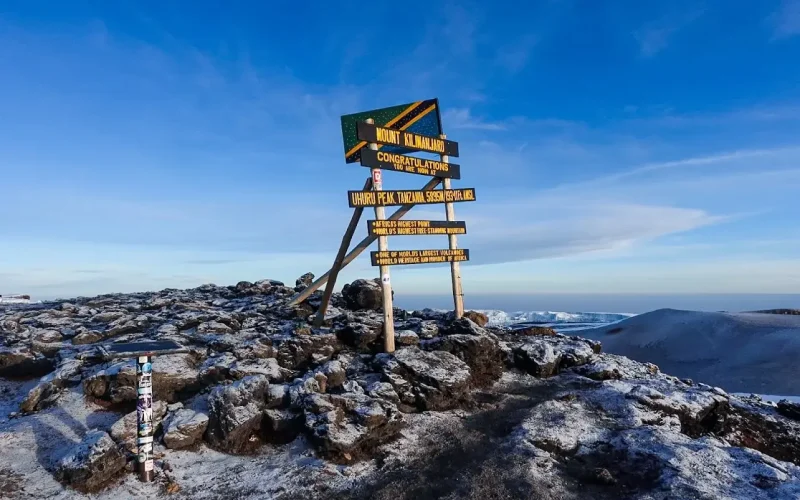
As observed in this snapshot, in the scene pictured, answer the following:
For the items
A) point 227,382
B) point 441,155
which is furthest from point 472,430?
point 441,155

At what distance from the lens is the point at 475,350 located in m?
13.3

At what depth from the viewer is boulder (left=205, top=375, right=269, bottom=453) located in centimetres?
880

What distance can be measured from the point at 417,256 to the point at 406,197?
2039 mm

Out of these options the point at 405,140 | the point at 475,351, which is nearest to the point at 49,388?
the point at 475,351

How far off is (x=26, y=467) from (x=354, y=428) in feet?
19.8

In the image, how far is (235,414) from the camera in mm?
8992

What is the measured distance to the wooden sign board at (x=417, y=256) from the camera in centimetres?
1337

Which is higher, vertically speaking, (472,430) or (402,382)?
(402,382)

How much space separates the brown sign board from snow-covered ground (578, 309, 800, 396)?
17.8m

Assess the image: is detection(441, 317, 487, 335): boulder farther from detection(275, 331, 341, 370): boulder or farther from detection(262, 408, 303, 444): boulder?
detection(262, 408, 303, 444): boulder

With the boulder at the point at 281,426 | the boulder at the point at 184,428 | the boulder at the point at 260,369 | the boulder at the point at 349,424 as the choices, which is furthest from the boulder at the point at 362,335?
the boulder at the point at 184,428

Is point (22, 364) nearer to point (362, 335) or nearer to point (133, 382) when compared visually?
point (133, 382)

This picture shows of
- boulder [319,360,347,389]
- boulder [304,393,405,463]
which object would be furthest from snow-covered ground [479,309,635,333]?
boulder [304,393,405,463]

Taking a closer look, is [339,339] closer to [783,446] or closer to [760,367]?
[783,446]
